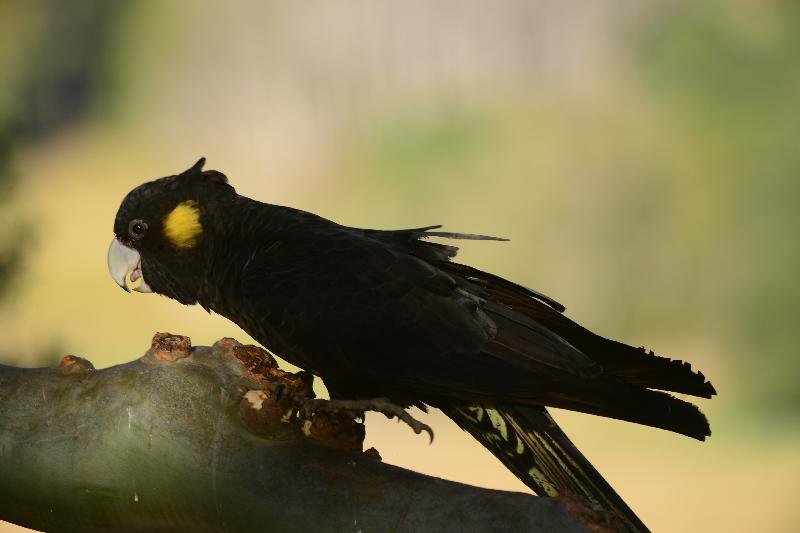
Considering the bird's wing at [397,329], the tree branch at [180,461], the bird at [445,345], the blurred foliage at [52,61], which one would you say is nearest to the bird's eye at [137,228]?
the bird at [445,345]

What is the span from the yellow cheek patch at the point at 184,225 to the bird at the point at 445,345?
14cm

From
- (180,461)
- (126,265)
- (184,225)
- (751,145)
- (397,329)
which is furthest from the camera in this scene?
(751,145)

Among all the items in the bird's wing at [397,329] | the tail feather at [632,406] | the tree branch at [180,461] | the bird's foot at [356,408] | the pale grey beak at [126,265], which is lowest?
the tree branch at [180,461]

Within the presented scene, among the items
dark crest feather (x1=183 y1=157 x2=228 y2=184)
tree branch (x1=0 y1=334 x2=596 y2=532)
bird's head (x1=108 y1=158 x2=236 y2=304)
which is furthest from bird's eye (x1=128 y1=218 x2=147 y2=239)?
tree branch (x1=0 y1=334 x2=596 y2=532)

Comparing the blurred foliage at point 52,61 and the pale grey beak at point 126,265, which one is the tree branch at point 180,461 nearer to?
the pale grey beak at point 126,265

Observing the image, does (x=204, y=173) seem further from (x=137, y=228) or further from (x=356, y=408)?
(x=356, y=408)

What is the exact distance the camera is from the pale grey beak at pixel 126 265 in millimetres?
2232

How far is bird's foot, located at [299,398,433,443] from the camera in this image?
1439mm

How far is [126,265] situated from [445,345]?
895mm

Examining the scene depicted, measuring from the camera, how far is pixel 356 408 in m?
1.50

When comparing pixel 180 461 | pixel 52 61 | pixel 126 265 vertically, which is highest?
pixel 52 61

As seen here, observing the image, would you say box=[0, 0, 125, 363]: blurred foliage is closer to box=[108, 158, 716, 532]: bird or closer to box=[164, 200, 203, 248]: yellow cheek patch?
box=[164, 200, 203, 248]: yellow cheek patch

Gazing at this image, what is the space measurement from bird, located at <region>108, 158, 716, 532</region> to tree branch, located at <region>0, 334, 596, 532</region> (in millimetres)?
184

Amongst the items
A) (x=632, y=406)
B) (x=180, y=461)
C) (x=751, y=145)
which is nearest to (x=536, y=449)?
(x=632, y=406)
